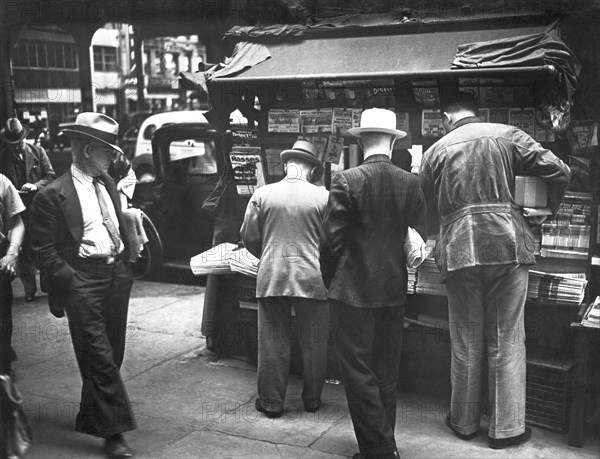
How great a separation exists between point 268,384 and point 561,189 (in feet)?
8.22

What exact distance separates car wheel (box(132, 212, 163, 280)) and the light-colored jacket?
376 centimetres

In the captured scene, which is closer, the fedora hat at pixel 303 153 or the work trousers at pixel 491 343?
the work trousers at pixel 491 343

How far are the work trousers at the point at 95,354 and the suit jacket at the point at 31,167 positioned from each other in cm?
402

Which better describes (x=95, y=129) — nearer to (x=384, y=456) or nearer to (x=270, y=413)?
(x=270, y=413)

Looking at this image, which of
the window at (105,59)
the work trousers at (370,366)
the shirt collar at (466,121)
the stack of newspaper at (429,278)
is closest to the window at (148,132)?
the stack of newspaper at (429,278)

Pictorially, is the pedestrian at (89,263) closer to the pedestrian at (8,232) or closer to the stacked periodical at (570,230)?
Result: the pedestrian at (8,232)

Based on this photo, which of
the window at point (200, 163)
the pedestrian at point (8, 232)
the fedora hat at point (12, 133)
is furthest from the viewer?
the window at point (200, 163)

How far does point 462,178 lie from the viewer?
4.50 m

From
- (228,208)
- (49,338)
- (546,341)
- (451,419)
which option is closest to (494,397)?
(451,419)

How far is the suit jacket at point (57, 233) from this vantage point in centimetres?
429

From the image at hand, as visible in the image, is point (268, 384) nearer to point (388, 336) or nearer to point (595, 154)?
point (388, 336)

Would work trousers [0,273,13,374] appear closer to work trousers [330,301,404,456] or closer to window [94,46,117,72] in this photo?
work trousers [330,301,404,456]

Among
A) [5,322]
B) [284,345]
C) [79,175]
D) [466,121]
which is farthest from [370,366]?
[5,322]

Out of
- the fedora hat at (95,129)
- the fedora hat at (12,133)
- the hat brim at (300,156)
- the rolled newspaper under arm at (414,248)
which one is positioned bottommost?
the rolled newspaper under arm at (414,248)
